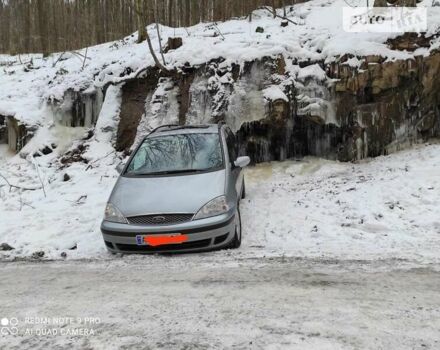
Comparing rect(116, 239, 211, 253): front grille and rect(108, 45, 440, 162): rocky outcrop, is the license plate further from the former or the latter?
rect(108, 45, 440, 162): rocky outcrop

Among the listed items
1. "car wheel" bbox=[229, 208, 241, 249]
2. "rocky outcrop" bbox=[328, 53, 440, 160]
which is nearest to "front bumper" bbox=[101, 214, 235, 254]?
"car wheel" bbox=[229, 208, 241, 249]

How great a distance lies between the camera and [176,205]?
5332 millimetres

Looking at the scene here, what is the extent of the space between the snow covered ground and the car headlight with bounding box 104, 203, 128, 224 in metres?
0.52

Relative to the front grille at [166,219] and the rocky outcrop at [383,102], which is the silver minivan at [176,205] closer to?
the front grille at [166,219]

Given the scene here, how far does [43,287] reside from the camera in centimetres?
455

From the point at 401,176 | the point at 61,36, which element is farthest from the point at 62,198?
the point at 61,36

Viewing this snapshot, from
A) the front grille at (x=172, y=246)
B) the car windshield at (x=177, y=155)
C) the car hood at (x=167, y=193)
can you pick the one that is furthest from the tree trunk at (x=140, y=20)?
the front grille at (x=172, y=246)

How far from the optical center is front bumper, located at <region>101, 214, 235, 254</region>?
5203mm

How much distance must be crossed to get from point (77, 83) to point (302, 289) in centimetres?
981

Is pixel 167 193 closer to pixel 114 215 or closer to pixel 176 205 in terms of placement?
pixel 176 205

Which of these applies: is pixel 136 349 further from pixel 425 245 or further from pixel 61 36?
pixel 61 36

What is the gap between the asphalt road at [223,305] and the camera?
313 centimetres

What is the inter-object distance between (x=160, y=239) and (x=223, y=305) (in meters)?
1.70

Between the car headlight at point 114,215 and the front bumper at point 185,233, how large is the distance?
55 millimetres
